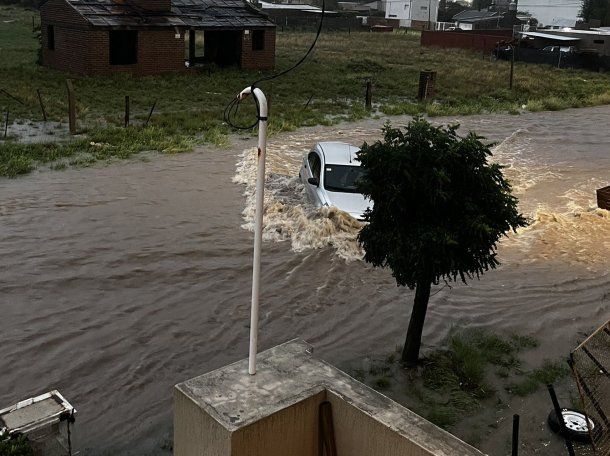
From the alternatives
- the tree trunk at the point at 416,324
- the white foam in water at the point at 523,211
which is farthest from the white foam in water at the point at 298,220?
the tree trunk at the point at 416,324

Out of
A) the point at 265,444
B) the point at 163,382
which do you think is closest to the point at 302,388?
the point at 265,444

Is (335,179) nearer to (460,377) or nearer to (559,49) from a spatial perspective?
(460,377)

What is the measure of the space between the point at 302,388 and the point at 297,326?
4.57 meters

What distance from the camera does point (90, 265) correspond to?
1152 centimetres

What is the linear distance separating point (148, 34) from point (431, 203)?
2656 centimetres

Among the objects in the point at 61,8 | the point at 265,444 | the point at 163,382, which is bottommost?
the point at 163,382

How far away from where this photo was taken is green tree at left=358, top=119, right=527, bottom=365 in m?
7.65

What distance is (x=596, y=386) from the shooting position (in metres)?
6.92

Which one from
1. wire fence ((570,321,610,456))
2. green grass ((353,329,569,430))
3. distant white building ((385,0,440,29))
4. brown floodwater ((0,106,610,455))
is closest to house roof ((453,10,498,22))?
distant white building ((385,0,440,29))

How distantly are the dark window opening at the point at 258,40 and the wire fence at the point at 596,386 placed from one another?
1205 inches

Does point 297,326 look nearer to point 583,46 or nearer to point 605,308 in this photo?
point 605,308

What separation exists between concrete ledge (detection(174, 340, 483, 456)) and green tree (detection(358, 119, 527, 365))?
2.65m

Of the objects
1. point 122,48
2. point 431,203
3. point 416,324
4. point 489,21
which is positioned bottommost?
point 416,324

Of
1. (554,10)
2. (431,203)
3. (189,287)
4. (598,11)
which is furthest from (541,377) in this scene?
(554,10)
